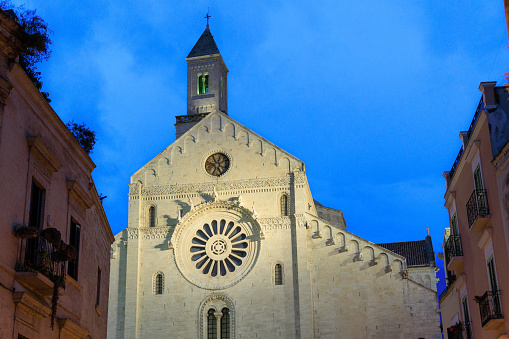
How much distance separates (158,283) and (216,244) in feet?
12.4

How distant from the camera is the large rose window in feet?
118

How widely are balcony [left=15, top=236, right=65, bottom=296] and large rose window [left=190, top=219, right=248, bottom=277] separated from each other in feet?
76.0

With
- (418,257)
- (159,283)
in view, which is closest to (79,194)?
(159,283)

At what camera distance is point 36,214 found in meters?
13.3

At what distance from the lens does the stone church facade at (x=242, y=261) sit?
1337 inches

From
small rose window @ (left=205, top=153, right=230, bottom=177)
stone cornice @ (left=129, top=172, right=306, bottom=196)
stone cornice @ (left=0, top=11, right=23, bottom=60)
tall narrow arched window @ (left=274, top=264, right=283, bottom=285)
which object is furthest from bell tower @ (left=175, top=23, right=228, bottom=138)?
stone cornice @ (left=0, top=11, right=23, bottom=60)

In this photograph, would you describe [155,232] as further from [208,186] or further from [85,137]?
[85,137]

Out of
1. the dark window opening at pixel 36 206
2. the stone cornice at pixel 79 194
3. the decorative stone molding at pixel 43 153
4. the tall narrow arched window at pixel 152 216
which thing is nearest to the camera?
the decorative stone molding at pixel 43 153

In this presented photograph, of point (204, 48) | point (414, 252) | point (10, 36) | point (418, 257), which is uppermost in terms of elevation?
point (204, 48)

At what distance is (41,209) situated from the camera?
13.4 m

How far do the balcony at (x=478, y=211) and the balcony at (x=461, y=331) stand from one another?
382 cm

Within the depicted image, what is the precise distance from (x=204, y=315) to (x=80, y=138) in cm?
1960

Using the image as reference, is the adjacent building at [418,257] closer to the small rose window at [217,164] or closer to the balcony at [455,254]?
the small rose window at [217,164]

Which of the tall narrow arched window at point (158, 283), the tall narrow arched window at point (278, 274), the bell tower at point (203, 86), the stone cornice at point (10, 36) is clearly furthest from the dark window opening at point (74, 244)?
the bell tower at point (203, 86)
